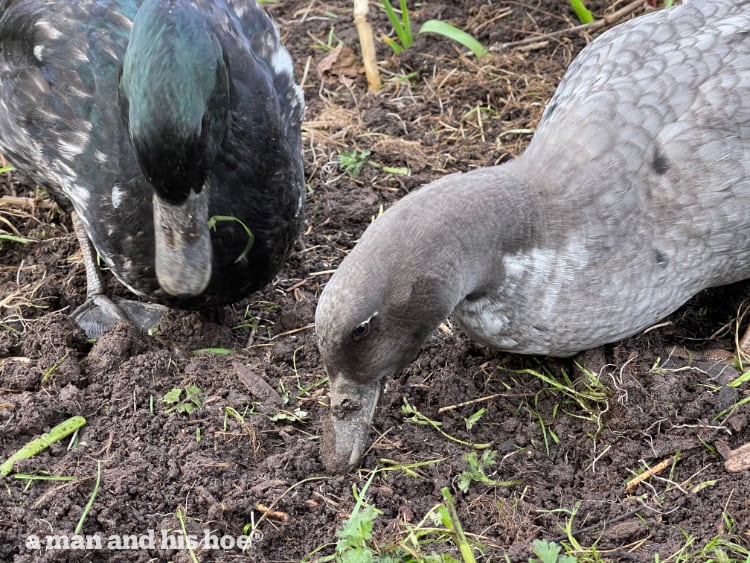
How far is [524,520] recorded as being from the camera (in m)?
3.33

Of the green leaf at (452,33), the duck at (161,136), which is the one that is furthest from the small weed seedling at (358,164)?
the green leaf at (452,33)

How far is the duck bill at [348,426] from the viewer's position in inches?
138

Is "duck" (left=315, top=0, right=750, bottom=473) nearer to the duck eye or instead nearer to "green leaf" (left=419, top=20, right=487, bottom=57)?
the duck eye

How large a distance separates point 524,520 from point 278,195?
1.71 m

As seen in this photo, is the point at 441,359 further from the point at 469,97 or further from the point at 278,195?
the point at 469,97

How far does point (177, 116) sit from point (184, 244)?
55cm

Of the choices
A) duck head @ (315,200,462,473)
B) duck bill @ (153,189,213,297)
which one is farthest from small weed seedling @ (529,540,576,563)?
duck bill @ (153,189,213,297)

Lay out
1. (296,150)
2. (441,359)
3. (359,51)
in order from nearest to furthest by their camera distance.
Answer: (441,359) → (296,150) → (359,51)

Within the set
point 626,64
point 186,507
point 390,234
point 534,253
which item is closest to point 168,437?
point 186,507

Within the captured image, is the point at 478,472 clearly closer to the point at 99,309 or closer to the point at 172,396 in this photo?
the point at 172,396

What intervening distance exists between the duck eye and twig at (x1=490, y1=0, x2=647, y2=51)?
3103mm

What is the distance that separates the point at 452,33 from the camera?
18.1 feet

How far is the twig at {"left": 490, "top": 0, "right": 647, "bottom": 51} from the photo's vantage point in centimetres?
570

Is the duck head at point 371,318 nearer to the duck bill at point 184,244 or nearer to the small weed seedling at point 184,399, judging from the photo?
the small weed seedling at point 184,399
